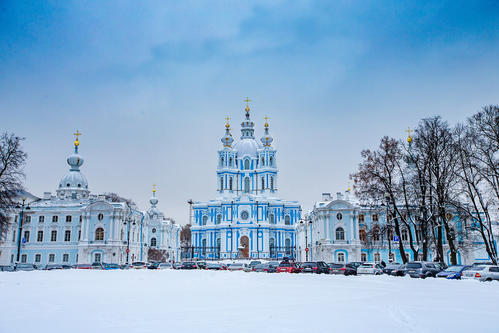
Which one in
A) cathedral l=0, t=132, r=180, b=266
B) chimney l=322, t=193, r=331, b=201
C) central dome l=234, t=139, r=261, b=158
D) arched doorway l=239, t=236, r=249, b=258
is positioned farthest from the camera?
central dome l=234, t=139, r=261, b=158

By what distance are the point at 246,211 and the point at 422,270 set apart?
54.0 meters

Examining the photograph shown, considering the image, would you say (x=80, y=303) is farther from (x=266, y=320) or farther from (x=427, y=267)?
(x=427, y=267)

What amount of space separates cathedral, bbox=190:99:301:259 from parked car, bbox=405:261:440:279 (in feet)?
149

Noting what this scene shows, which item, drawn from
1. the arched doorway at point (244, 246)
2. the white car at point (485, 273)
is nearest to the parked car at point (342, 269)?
the white car at point (485, 273)

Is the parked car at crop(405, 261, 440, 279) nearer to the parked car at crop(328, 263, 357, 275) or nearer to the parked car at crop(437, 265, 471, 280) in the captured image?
the parked car at crop(437, 265, 471, 280)

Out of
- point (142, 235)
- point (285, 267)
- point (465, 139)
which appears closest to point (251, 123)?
point (142, 235)

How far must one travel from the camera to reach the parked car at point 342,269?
114ft

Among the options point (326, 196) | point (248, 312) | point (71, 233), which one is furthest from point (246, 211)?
point (248, 312)

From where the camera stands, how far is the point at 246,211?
8325cm

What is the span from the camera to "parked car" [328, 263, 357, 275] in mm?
34875

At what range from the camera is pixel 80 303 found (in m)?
13.0

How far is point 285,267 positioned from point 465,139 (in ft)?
53.4

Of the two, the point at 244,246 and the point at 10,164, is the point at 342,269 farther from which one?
the point at 244,246

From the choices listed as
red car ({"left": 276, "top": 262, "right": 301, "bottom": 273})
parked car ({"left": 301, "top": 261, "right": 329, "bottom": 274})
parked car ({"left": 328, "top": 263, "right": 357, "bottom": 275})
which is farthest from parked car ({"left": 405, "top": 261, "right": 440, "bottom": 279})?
red car ({"left": 276, "top": 262, "right": 301, "bottom": 273})
